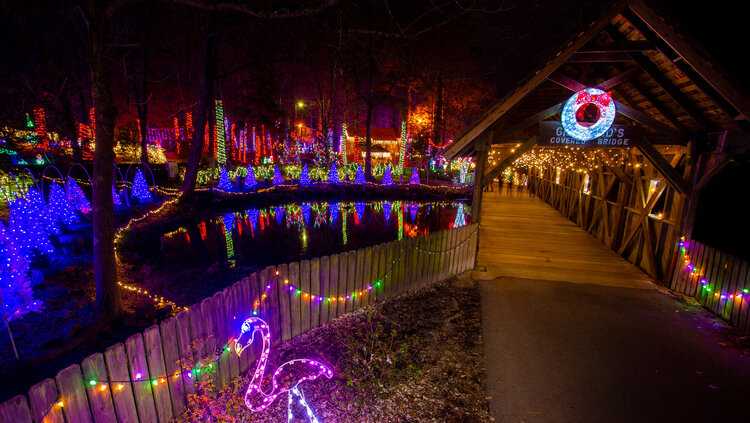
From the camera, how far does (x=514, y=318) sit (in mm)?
6543

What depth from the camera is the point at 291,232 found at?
13648 millimetres

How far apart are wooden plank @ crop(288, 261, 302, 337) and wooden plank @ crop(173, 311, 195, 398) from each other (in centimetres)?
175

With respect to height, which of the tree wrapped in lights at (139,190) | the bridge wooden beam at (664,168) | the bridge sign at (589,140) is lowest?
the tree wrapped in lights at (139,190)

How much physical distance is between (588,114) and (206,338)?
28.5 feet

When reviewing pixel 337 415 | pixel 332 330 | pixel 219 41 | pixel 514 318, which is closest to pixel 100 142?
pixel 332 330

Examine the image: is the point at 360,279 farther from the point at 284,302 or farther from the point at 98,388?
the point at 98,388

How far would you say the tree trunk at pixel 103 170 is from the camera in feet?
17.6

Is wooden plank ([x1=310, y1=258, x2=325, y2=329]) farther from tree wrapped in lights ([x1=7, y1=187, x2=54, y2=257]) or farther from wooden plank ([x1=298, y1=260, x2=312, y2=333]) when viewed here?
tree wrapped in lights ([x1=7, y1=187, x2=54, y2=257])

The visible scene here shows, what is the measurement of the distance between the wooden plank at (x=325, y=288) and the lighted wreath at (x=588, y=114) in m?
6.29

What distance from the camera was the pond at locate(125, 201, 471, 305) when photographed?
842 centimetres

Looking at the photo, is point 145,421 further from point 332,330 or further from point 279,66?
point 279,66

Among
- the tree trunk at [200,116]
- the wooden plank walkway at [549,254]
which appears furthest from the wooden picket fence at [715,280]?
the tree trunk at [200,116]

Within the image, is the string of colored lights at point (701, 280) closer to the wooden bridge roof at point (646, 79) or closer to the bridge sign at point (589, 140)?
the wooden bridge roof at point (646, 79)

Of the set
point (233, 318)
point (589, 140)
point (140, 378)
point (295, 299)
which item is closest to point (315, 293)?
point (295, 299)
